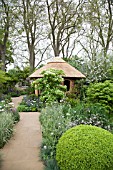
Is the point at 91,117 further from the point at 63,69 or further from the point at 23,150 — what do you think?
the point at 63,69

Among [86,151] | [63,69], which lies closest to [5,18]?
[63,69]

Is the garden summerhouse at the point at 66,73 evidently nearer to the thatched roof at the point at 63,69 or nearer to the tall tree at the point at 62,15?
the thatched roof at the point at 63,69

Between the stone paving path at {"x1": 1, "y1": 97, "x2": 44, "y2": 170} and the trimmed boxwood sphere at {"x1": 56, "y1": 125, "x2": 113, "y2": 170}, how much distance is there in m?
1.04

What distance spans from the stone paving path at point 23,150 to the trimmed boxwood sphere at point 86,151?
3.40 feet

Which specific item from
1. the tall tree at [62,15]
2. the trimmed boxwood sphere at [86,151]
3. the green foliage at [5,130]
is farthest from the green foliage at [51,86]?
the tall tree at [62,15]

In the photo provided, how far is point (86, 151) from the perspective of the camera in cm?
378

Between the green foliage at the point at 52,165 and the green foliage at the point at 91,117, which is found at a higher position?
the green foliage at the point at 91,117

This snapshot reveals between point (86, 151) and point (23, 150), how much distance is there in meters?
2.49

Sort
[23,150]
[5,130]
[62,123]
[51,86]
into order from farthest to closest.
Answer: [51,86], [5,130], [23,150], [62,123]

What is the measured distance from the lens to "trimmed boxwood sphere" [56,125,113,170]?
12.3ft

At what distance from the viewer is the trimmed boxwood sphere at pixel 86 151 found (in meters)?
3.74

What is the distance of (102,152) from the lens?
380 centimetres

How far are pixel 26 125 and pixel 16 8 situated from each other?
14.9m

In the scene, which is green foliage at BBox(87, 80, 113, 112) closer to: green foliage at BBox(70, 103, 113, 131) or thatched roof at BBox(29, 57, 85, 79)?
green foliage at BBox(70, 103, 113, 131)
